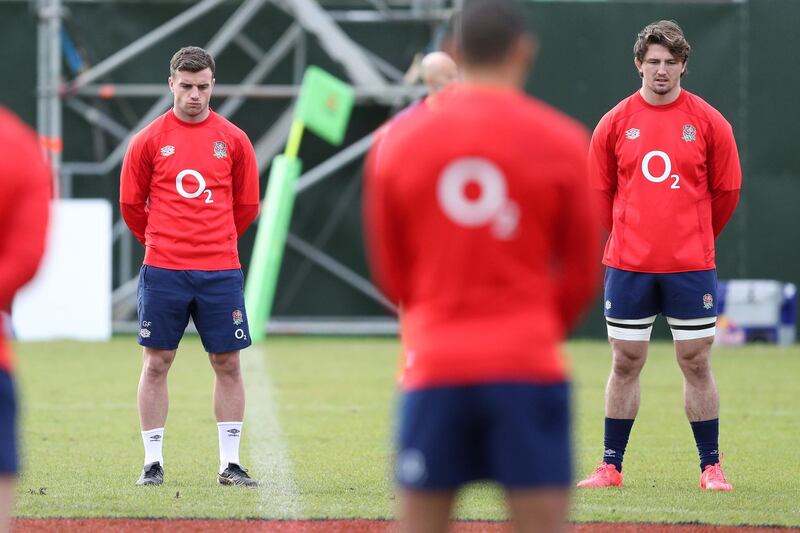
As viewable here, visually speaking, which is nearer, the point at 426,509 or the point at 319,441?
the point at 426,509

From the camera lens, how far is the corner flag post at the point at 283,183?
1786cm

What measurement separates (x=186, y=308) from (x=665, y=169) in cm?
264

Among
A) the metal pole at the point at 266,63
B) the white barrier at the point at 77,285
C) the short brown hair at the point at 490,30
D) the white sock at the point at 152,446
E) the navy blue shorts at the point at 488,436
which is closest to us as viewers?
the navy blue shorts at the point at 488,436

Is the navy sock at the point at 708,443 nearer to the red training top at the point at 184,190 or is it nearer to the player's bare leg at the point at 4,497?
the red training top at the point at 184,190

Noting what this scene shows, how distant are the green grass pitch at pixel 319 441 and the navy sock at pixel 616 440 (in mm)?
162

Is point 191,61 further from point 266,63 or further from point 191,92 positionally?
point 266,63

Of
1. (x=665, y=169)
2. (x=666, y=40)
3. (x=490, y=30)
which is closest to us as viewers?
(x=490, y=30)

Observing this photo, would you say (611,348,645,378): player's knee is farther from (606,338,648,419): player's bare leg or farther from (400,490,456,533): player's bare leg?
(400,490,456,533): player's bare leg

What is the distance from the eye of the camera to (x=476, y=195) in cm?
357

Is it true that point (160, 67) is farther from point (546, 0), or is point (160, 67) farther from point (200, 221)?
point (200, 221)

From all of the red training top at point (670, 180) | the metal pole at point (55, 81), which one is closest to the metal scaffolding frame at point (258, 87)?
the metal pole at point (55, 81)

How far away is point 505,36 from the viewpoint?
364 centimetres

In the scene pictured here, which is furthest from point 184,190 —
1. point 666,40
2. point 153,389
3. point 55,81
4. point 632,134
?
point 55,81

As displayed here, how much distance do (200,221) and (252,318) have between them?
1045 centimetres
